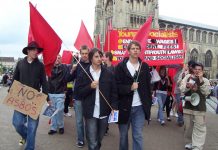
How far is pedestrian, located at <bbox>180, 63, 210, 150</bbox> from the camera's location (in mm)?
6945

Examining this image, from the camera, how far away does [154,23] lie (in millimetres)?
69750

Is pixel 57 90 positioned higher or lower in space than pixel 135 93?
lower

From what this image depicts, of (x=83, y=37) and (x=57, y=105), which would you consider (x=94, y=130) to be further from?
(x=83, y=37)

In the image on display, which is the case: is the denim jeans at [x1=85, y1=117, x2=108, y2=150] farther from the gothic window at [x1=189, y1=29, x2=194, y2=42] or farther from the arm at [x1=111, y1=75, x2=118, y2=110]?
the gothic window at [x1=189, y1=29, x2=194, y2=42]

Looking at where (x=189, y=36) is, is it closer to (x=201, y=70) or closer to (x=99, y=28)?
(x=99, y=28)

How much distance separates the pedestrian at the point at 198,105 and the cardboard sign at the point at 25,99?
8.73 ft

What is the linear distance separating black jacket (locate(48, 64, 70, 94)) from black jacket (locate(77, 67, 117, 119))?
2.93 meters

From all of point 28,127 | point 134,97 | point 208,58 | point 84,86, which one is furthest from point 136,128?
point 208,58

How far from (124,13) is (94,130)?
2420 inches

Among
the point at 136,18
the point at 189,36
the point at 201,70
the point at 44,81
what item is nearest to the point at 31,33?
the point at 44,81

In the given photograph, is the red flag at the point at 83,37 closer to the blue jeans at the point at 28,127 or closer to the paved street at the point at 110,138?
the paved street at the point at 110,138

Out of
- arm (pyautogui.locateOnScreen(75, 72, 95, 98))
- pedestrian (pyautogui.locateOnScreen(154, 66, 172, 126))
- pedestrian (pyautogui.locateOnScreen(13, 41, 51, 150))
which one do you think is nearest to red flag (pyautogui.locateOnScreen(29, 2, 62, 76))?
pedestrian (pyautogui.locateOnScreen(13, 41, 51, 150))

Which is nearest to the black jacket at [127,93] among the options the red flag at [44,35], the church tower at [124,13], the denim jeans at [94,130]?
the denim jeans at [94,130]

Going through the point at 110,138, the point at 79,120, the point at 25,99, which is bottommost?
the point at 110,138
